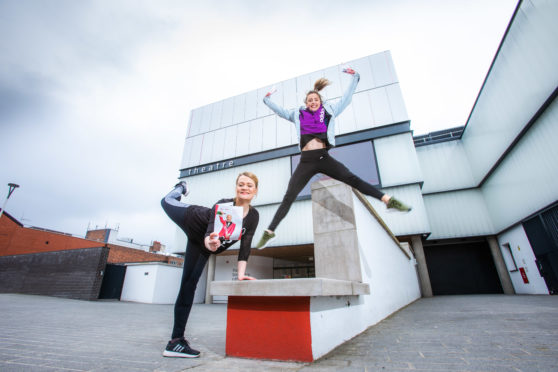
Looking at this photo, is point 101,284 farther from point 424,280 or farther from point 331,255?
point 424,280

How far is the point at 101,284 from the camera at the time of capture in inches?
587

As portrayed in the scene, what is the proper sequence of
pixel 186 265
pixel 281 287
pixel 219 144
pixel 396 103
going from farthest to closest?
pixel 219 144
pixel 396 103
pixel 186 265
pixel 281 287

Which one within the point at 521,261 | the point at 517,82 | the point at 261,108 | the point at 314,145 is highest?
the point at 261,108

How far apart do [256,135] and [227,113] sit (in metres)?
3.54

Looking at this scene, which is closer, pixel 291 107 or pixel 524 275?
pixel 524 275

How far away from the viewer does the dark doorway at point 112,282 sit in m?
15.5

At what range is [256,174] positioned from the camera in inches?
615

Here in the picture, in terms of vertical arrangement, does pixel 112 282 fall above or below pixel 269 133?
below

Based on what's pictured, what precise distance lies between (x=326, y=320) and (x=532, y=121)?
11.8m

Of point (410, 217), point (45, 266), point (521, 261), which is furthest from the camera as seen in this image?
point (45, 266)

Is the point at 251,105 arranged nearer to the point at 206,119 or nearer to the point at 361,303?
the point at 206,119

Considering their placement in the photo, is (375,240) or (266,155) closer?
(375,240)

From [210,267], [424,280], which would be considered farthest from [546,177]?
[210,267]

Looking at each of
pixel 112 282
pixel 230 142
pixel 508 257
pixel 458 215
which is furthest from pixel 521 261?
pixel 112 282
